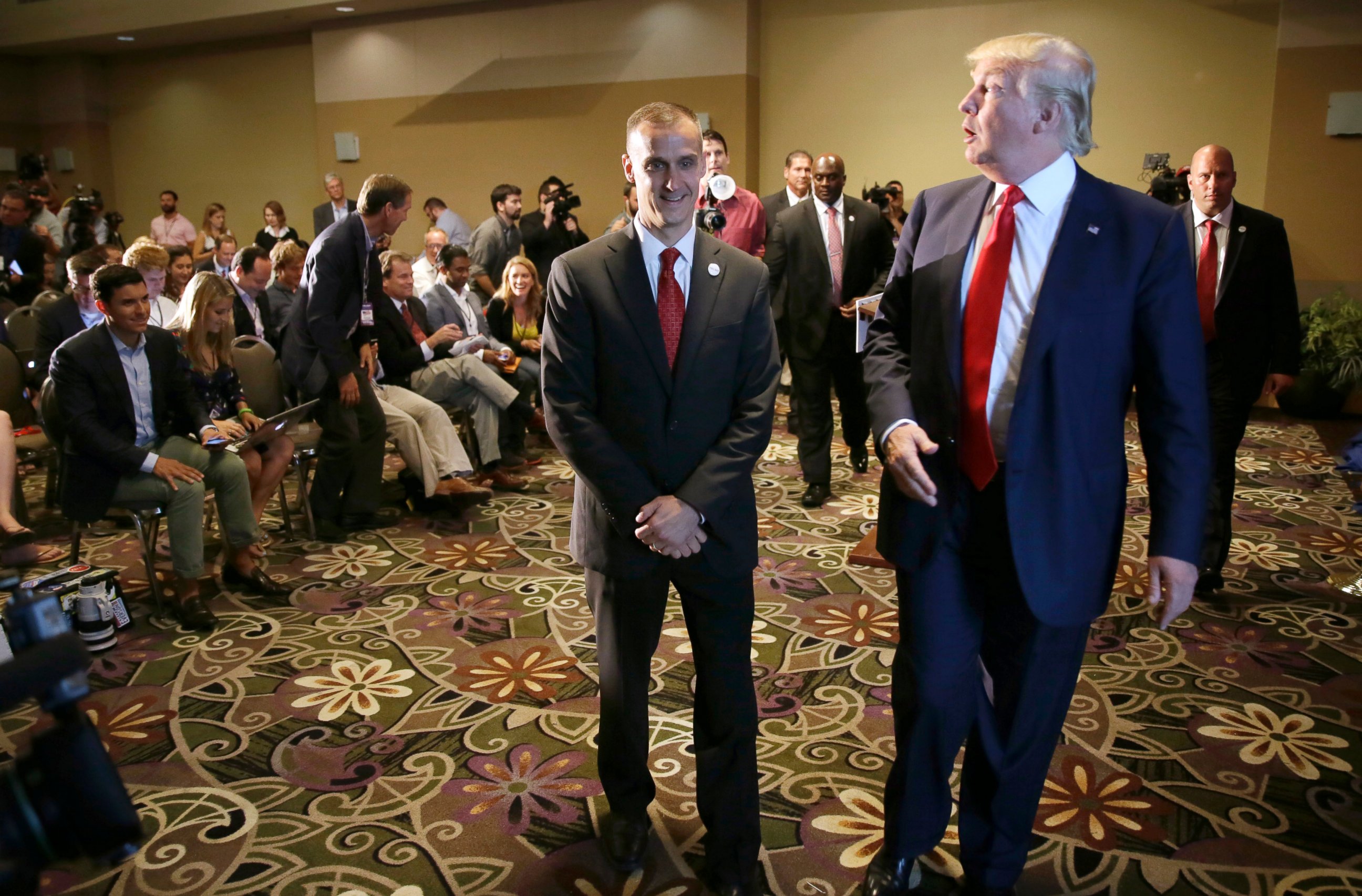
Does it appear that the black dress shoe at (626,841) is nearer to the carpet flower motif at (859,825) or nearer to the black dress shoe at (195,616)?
the carpet flower motif at (859,825)

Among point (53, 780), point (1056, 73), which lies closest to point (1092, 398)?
point (1056, 73)

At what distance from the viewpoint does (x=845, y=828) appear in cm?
237

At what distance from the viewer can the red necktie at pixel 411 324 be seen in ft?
→ 17.7

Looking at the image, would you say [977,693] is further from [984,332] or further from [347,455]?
[347,455]

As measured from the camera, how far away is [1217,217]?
3.64 m

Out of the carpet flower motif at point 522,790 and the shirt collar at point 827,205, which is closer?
the carpet flower motif at point 522,790

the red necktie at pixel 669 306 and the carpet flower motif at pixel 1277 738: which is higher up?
the red necktie at pixel 669 306

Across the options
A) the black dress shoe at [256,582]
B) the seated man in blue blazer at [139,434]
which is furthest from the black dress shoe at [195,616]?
the black dress shoe at [256,582]

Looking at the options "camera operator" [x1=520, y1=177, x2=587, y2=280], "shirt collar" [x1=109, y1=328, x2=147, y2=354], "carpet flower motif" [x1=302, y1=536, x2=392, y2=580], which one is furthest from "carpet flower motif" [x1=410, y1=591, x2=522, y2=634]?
"camera operator" [x1=520, y1=177, x2=587, y2=280]

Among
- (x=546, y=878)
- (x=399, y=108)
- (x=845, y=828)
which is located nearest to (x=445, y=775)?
(x=546, y=878)

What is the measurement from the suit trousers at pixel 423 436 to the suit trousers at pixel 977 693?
339 cm

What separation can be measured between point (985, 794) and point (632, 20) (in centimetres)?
946

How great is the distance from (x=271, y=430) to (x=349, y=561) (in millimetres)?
679

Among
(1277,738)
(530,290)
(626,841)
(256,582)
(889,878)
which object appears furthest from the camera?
(530,290)
